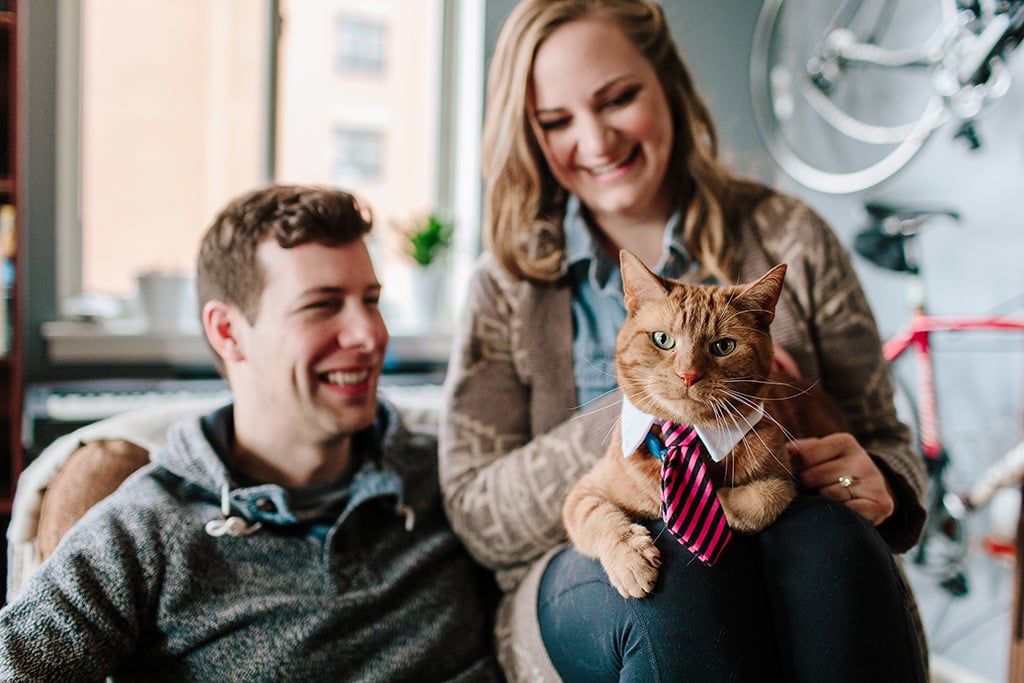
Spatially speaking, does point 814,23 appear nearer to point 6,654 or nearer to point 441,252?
point 441,252

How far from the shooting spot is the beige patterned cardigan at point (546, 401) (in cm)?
102

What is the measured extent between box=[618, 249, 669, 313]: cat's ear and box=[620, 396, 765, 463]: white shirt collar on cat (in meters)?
0.11

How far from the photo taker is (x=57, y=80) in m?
2.21

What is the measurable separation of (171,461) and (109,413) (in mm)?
1167

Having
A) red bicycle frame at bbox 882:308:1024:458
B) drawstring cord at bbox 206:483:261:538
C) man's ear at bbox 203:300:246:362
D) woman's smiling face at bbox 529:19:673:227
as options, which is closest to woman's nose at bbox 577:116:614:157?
woman's smiling face at bbox 529:19:673:227

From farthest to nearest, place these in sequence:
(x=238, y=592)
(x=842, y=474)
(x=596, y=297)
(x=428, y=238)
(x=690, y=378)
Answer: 1. (x=428, y=238)
2. (x=596, y=297)
3. (x=238, y=592)
4. (x=842, y=474)
5. (x=690, y=378)

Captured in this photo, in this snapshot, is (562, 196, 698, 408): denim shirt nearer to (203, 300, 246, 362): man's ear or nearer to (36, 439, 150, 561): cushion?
(203, 300, 246, 362): man's ear

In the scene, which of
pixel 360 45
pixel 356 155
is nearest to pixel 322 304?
pixel 356 155

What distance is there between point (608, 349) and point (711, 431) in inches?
16.2

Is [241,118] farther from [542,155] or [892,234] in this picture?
[892,234]

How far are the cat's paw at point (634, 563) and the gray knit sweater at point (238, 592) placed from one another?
0.37 meters

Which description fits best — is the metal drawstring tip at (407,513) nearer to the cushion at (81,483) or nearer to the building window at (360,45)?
the cushion at (81,483)

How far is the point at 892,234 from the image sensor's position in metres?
2.04

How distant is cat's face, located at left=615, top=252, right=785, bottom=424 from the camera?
77 centimetres
